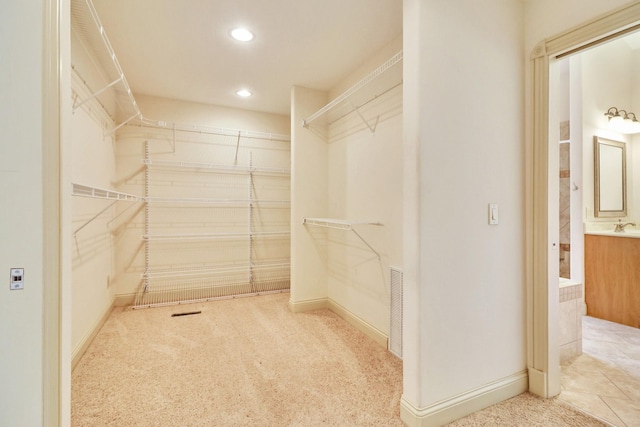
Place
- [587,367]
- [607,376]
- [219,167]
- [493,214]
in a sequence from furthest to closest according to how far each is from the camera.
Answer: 1. [219,167]
2. [587,367]
3. [607,376]
4. [493,214]

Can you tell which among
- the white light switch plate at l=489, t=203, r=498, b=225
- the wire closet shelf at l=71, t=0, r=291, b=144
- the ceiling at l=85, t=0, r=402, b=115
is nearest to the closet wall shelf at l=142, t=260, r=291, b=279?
the wire closet shelf at l=71, t=0, r=291, b=144

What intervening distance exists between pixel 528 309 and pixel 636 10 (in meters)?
1.59

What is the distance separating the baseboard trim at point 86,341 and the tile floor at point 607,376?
3.14m

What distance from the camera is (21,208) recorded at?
0.93 m

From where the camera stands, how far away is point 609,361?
212 centimetres

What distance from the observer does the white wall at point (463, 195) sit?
148 centimetres

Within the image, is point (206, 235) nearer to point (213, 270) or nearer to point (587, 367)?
point (213, 270)

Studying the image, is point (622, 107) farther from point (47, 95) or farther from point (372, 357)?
point (47, 95)

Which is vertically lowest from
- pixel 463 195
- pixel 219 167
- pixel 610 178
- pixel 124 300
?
pixel 124 300

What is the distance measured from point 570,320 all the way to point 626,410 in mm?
646

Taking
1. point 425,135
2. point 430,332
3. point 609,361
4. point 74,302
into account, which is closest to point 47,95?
point 425,135

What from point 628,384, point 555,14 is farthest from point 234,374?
point 555,14

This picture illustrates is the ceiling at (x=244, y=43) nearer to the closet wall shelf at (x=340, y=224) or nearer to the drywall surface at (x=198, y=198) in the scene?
the drywall surface at (x=198, y=198)

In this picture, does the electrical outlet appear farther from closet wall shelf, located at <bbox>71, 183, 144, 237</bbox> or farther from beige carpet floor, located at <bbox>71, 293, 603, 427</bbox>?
beige carpet floor, located at <bbox>71, 293, 603, 427</bbox>
